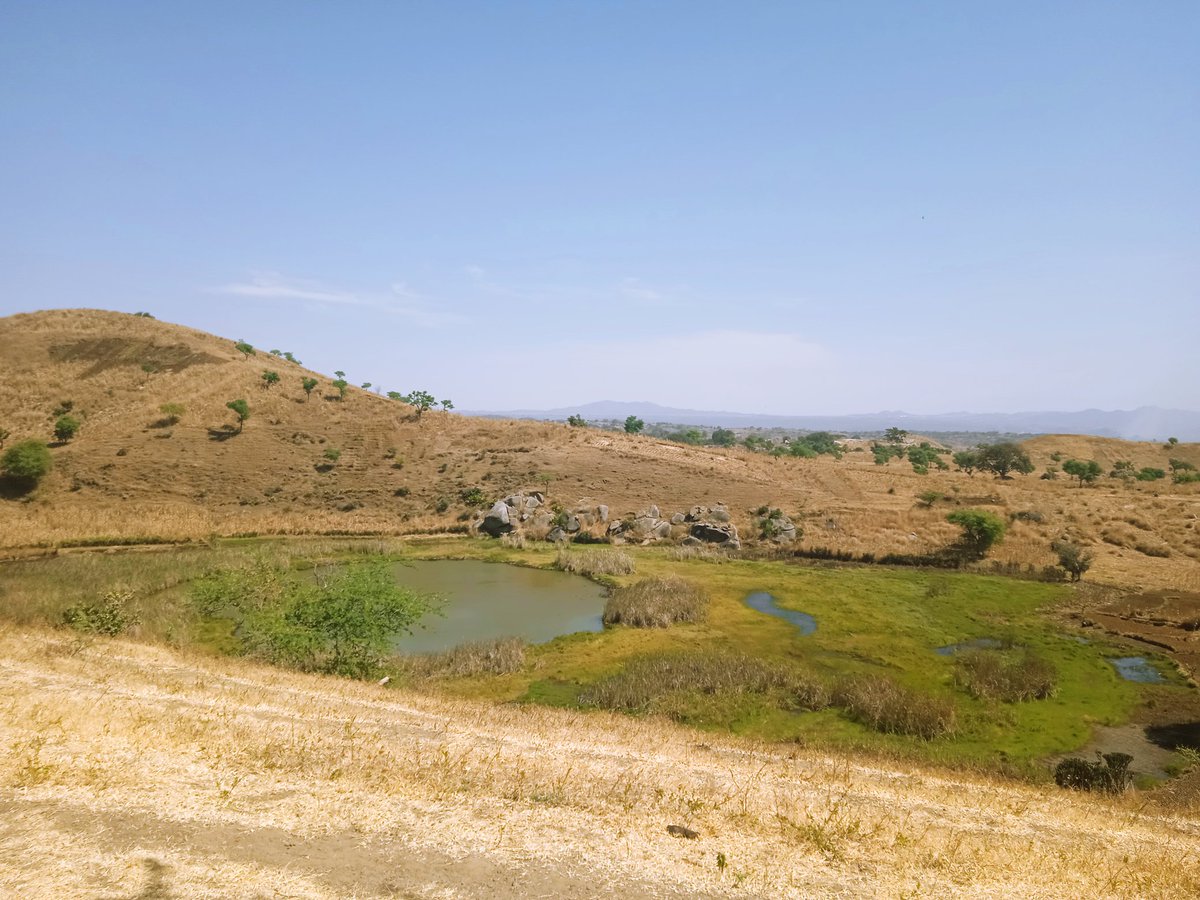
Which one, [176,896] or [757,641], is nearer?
[176,896]

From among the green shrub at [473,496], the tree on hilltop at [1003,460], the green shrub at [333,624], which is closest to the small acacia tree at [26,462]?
the green shrub at [473,496]

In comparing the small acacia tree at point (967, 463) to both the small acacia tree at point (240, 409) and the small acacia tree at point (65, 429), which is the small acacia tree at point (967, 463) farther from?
the small acacia tree at point (65, 429)

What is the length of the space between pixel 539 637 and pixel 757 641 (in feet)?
34.3

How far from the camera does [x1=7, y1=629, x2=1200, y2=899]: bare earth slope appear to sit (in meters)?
8.93

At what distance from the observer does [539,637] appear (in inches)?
1180

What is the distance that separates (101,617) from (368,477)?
1688 inches

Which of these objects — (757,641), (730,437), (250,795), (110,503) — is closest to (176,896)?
(250,795)

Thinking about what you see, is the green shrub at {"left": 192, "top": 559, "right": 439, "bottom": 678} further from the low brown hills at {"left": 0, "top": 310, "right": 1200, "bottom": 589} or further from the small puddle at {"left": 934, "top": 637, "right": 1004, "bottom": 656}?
the low brown hills at {"left": 0, "top": 310, "right": 1200, "bottom": 589}

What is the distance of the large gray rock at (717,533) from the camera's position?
51875mm

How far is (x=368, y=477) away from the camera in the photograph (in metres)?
67.2

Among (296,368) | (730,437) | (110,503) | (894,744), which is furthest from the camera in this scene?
(730,437)

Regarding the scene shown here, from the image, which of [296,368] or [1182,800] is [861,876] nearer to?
[1182,800]

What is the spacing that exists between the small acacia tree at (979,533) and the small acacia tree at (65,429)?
85.4m

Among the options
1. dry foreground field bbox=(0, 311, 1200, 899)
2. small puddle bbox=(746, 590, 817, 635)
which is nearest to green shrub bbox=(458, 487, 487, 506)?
small puddle bbox=(746, 590, 817, 635)
